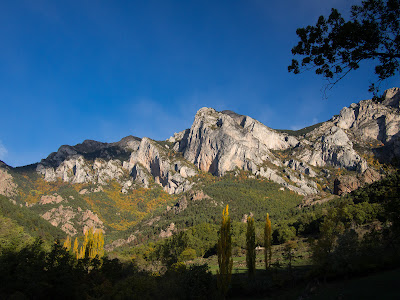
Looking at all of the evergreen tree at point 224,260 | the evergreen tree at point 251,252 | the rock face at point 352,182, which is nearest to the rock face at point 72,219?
the evergreen tree at point 251,252

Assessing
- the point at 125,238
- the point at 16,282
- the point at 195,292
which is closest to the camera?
the point at 16,282

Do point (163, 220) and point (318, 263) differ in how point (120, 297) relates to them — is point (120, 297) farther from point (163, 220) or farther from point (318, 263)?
point (163, 220)

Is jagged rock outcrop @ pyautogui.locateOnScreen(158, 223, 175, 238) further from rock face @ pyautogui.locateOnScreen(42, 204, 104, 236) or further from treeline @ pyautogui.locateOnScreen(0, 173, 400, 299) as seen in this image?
treeline @ pyautogui.locateOnScreen(0, 173, 400, 299)

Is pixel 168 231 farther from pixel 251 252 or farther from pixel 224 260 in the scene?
pixel 224 260

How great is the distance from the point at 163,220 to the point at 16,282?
116m

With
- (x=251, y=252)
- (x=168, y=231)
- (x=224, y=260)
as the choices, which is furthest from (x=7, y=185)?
(x=224, y=260)

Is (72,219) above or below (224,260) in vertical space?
above

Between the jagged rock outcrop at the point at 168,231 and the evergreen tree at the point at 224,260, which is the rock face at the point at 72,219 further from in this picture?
the evergreen tree at the point at 224,260

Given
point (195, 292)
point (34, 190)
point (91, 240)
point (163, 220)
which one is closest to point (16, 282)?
point (195, 292)

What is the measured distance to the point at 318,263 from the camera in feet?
105

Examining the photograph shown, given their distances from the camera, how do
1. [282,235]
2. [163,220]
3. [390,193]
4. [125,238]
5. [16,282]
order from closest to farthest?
[390,193] < [16,282] < [282,235] < [125,238] < [163,220]

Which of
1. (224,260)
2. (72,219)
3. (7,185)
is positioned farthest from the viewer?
(7,185)

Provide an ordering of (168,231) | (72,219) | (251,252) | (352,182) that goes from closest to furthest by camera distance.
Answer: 1. (251,252)
2. (168,231)
3. (352,182)
4. (72,219)

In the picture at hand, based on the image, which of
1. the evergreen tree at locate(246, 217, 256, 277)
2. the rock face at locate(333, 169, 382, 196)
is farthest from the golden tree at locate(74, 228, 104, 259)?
the rock face at locate(333, 169, 382, 196)
